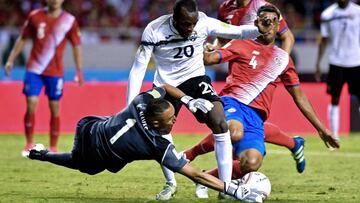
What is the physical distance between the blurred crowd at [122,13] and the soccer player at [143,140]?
15.7 metres

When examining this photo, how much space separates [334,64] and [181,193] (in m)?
6.97

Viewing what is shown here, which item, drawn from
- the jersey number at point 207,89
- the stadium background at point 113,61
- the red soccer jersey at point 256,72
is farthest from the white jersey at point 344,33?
the jersey number at point 207,89

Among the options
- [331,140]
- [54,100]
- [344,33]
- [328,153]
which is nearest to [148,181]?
[331,140]

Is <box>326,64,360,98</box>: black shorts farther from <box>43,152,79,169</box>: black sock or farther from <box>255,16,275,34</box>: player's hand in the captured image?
<box>43,152,79,169</box>: black sock

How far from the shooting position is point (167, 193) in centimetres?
1009

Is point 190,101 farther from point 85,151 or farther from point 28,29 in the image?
point 28,29

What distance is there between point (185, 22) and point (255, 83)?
1.21 metres

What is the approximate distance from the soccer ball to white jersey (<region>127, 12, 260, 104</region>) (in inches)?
47.1

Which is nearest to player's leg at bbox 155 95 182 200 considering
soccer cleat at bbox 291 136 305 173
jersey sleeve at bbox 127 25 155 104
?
jersey sleeve at bbox 127 25 155 104

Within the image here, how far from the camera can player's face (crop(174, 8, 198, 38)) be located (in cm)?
988

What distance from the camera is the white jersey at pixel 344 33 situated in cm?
1695

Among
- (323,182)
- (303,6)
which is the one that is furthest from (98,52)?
(323,182)

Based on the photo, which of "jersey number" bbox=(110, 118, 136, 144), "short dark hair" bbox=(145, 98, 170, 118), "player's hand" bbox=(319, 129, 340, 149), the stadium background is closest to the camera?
"short dark hair" bbox=(145, 98, 170, 118)

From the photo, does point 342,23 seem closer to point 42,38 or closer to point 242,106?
point 42,38
